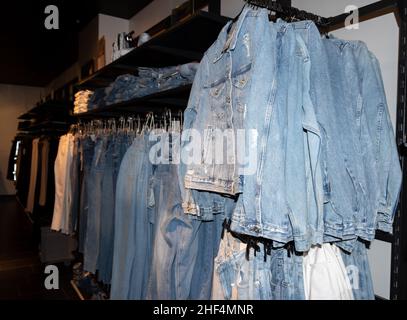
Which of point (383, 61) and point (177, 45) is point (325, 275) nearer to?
point (383, 61)

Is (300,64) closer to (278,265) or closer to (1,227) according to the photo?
(278,265)

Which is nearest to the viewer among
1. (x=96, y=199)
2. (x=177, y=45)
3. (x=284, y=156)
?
(x=284, y=156)

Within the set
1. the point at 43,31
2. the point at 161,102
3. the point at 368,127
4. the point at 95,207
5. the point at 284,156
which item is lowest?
the point at 95,207

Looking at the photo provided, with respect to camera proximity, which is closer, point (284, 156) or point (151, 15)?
point (284, 156)

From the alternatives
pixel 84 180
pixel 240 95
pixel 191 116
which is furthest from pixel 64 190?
pixel 240 95

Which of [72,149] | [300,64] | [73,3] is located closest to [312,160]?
[300,64]

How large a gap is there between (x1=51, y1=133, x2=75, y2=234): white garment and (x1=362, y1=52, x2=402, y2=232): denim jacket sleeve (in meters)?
2.27

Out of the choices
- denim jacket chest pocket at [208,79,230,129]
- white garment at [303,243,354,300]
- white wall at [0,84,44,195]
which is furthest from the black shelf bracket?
white wall at [0,84,44,195]

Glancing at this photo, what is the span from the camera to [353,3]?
1.24 m

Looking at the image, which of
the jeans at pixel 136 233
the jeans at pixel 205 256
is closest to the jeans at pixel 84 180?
the jeans at pixel 136 233

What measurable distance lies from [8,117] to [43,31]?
16.8ft

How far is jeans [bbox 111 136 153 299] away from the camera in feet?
5.17

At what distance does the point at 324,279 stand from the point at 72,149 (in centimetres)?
228

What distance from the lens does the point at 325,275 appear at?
0.96 metres
